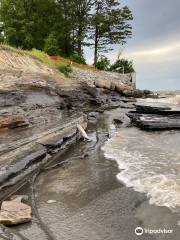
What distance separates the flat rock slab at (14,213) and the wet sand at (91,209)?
0.44 ft

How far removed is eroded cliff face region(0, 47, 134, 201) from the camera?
29.8 feet

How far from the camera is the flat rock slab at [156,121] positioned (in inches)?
613

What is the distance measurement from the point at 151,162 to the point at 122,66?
128ft

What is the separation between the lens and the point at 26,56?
2473 cm

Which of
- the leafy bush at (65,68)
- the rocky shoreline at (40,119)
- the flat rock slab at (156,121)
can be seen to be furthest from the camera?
the leafy bush at (65,68)

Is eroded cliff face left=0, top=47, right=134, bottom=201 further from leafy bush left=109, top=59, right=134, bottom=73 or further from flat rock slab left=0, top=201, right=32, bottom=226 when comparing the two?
leafy bush left=109, top=59, right=134, bottom=73

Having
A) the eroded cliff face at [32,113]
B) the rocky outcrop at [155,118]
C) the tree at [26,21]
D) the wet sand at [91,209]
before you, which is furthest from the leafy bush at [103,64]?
the wet sand at [91,209]

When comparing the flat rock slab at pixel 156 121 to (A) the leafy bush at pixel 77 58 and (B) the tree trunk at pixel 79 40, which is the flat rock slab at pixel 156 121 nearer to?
(A) the leafy bush at pixel 77 58

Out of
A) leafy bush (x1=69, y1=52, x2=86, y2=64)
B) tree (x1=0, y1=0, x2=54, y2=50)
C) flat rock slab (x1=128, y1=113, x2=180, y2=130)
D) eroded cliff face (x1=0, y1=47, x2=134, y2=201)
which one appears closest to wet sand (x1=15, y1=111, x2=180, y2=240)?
eroded cliff face (x1=0, y1=47, x2=134, y2=201)

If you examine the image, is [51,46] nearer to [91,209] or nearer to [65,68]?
[65,68]

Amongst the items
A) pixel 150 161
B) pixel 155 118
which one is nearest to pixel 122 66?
pixel 155 118

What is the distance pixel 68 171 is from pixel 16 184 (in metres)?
1.67

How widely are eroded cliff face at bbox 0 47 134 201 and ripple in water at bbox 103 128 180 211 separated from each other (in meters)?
1.98

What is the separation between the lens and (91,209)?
6504 millimetres
